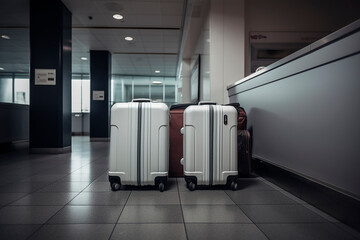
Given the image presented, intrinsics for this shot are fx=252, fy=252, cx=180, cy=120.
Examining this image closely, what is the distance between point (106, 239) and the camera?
120 cm

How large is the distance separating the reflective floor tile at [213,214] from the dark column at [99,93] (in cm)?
744

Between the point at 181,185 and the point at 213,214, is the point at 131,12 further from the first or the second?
the point at 213,214

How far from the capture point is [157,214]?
1544 mm

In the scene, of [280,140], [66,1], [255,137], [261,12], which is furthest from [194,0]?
[280,140]

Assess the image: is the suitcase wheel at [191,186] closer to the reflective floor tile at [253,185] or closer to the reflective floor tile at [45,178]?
the reflective floor tile at [253,185]

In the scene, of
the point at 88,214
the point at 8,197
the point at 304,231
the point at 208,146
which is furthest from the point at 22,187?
the point at 304,231

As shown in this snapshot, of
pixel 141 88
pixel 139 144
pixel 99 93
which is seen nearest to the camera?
pixel 139 144

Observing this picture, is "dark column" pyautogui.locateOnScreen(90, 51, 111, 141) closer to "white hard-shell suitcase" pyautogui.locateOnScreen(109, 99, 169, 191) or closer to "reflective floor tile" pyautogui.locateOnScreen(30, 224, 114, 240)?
"white hard-shell suitcase" pyautogui.locateOnScreen(109, 99, 169, 191)

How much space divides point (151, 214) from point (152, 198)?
35cm

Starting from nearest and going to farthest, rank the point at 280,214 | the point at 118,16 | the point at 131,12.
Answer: the point at 280,214, the point at 131,12, the point at 118,16

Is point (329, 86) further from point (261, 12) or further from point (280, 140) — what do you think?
point (261, 12)

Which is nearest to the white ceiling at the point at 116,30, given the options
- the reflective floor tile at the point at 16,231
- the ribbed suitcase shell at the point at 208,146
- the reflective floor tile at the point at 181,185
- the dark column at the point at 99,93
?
the dark column at the point at 99,93

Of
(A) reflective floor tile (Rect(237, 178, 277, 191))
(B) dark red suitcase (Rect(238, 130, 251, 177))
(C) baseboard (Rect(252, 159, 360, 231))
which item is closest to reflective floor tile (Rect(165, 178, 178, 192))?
(A) reflective floor tile (Rect(237, 178, 277, 191))

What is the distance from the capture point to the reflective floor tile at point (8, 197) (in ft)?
5.94
